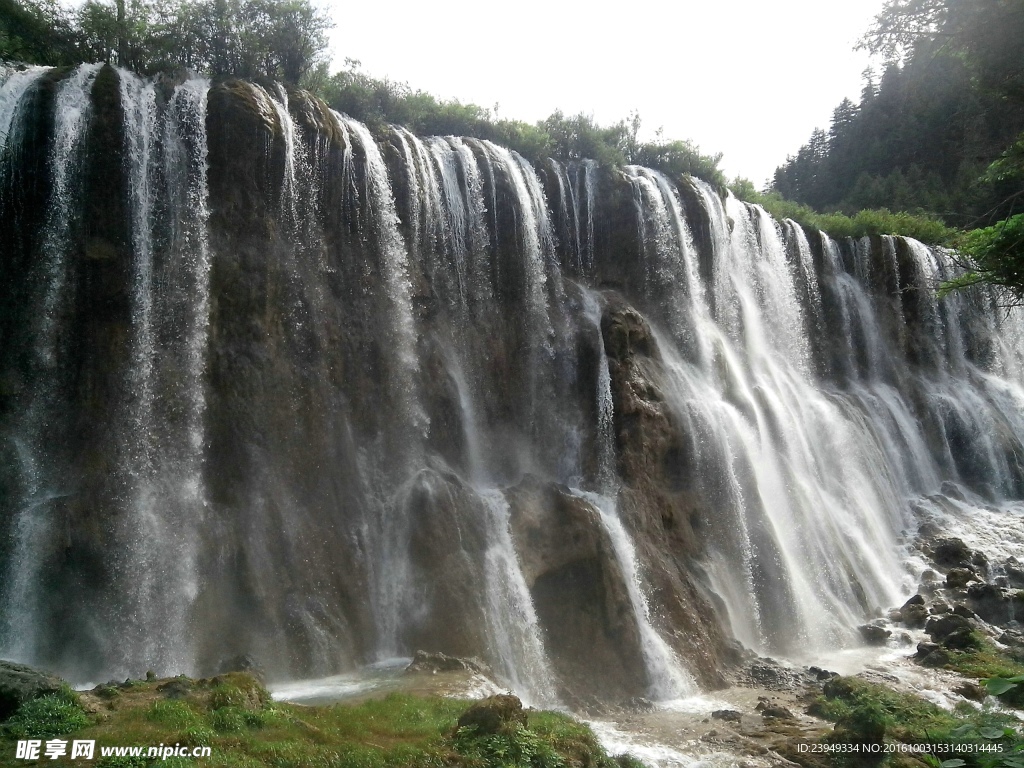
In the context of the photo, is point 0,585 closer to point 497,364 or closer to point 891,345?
point 497,364

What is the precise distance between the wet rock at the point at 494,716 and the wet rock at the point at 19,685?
4.75 m

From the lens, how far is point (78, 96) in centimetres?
1638

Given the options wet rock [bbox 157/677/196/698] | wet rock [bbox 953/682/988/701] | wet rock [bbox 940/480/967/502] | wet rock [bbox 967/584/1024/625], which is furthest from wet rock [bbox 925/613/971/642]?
wet rock [bbox 157/677/196/698]

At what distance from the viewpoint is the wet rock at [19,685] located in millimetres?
8312

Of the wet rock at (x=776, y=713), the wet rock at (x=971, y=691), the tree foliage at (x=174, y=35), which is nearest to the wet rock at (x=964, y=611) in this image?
the wet rock at (x=971, y=691)

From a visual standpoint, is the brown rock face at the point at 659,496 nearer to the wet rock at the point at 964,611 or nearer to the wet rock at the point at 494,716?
the wet rock at the point at 964,611

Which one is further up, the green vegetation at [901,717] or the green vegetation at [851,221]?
the green vegetation at [851,221]

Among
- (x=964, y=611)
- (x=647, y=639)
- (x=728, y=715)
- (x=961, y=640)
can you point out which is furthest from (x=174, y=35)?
(x=964, y=611)

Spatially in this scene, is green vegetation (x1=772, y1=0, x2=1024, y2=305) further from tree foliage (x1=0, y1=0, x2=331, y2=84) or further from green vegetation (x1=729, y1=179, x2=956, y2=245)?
green vegetation (x1=729, y1=179, x2=956, y2=245)

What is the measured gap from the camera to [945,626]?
18031 mm

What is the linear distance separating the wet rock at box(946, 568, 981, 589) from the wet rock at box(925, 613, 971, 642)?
9.94 feet

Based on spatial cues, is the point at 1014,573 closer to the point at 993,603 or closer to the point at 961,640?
the point at 993,603

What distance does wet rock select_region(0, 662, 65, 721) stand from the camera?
8312mm

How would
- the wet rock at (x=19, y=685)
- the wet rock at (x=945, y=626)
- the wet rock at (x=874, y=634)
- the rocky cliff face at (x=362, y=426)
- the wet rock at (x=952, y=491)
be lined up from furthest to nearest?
the wet rock at (x=952, y=491)
the wet rock at (x=874, y=634)
the wet rock at (x=945, y=626)
the rocky cliff face at (x=362, y=426)
the wet rock at (x=19, y=685)
